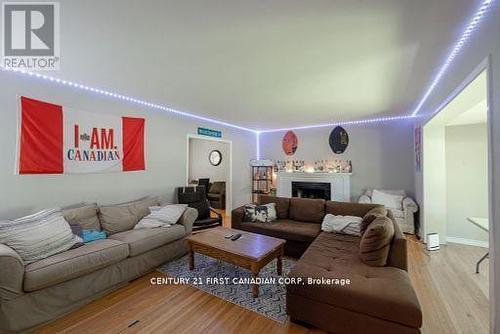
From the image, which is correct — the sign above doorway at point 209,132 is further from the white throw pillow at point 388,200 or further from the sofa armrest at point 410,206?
the sofa armrest at point 410,206

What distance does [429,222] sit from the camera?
3654mm

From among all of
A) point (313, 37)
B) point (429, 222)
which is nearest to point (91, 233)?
point (313, 37)

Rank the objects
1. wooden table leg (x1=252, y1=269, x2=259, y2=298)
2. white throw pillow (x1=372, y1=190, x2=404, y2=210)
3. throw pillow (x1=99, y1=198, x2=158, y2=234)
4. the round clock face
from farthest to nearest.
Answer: the round clock face
white throw pillow (x1=372, y1=190, x2=404, y2=210)
throw pillow (x1=99, y1=198, x2=158, y2=234)
wooden table leg (x1=252, y1=269, x2=259, y2=298)

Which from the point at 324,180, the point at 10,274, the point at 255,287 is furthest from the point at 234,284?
the point at 324,180

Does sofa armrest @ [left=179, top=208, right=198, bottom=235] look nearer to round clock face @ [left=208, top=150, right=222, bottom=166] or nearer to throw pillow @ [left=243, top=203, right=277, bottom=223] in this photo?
throw pillow @ [left=243, top=203, right=277, bottom=223]

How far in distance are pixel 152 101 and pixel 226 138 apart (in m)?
2.13

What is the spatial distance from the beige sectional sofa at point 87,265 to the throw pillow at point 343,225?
203 cm

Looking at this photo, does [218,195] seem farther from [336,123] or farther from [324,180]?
[336,123]

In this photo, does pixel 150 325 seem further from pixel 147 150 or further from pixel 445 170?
pixel 445 170

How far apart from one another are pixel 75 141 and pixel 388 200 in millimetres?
5383

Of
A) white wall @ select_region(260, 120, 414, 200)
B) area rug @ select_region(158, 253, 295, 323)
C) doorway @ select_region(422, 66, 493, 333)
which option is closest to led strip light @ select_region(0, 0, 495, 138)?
white wall @ select_region(260, 120, 414, 200)

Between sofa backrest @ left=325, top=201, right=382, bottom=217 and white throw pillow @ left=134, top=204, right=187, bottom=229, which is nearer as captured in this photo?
white throw pillow @ left=134, top=204, right=187, bottom=229

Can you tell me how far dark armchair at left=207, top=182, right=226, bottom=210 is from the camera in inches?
259

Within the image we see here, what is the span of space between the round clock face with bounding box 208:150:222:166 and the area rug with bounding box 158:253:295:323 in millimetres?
4040
